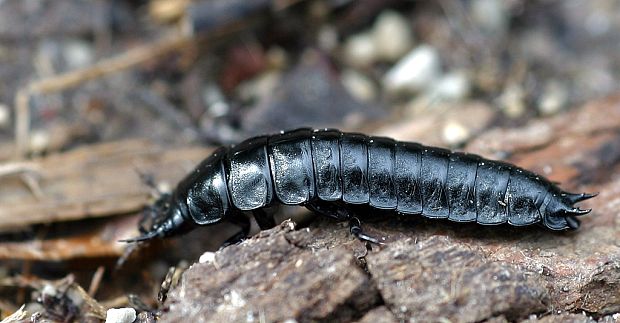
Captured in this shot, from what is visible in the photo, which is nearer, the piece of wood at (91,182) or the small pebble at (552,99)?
the piece of wood at (91,182)

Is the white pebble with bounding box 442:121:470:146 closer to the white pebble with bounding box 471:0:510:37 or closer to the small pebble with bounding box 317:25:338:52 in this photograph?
the small pebble with bounding box 317:25:338:52

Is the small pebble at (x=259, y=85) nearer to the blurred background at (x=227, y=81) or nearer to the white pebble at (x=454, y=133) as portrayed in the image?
the blurred background at (x=227, y=81)

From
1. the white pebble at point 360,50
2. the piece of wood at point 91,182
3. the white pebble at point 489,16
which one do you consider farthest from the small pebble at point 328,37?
the piece of wood at point 91,182

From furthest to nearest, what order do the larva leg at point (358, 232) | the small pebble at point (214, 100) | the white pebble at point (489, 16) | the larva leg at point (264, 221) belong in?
the white pebble at point (489, 16) → the small pebble at point (214, 100) → the larva leg at point (264, 221) → the larva leg at point (358, 232)

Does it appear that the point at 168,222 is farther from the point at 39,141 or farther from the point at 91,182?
→ the point at 39,141

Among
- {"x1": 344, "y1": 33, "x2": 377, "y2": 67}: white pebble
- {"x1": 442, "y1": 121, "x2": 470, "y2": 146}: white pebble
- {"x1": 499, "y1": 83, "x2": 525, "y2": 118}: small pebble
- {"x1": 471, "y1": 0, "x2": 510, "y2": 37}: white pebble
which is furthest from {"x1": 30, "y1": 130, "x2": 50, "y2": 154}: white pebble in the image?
{"x1": 471, "y1": 0, "x2": 510, "y2": 37}: white pebble

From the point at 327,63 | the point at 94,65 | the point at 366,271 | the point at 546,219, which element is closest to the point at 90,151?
the point at 94,65

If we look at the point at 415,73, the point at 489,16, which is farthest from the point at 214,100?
the point at 489,16
